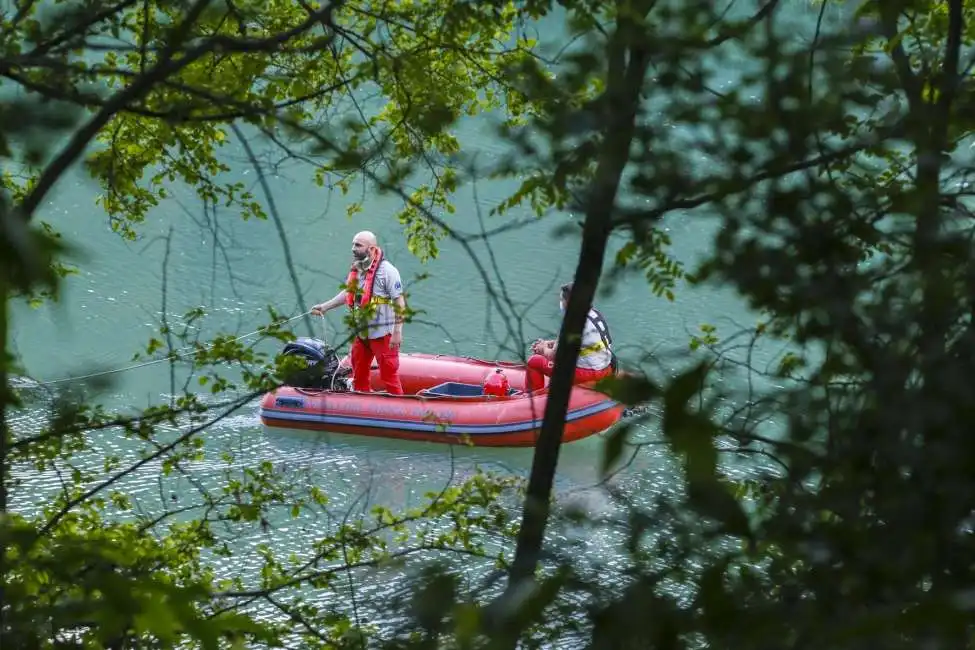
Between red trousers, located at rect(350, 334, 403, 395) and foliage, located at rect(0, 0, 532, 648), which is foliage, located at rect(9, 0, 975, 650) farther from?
red trousers, located at rect(350, 334, 403, 395)

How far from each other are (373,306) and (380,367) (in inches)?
188

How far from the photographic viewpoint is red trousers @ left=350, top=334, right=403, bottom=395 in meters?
7.95

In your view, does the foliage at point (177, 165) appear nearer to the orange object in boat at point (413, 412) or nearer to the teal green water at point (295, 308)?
the teal green water at point (295, 308)

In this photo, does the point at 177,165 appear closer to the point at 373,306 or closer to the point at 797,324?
the point at 373,306

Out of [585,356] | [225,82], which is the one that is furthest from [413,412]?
[225,82]

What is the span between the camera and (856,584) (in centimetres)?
83

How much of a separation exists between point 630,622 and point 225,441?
23.5 ft

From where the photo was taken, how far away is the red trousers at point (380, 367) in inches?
313

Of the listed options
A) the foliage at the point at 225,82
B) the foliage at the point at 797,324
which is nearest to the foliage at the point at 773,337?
the foliage at the point at 797,324

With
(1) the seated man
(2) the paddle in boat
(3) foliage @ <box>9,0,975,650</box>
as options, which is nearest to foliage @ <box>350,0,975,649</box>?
(3) foliage @ <box>9,0,975,650</box>

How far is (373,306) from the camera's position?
10.9ft

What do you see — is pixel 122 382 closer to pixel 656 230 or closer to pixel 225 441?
pixel 656 230

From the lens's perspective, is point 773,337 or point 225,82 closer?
point 773,337

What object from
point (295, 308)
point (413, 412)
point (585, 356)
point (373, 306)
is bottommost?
point (413, 412)
